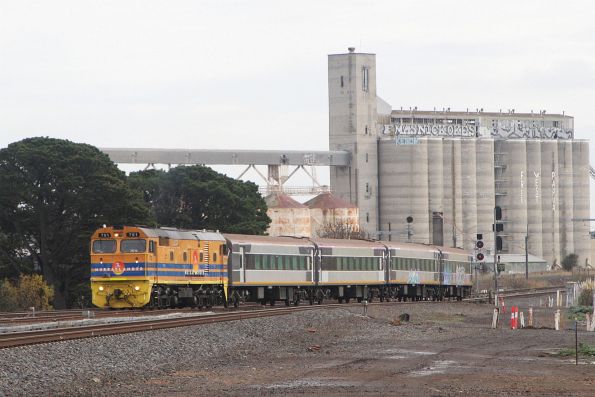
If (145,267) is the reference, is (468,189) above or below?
above

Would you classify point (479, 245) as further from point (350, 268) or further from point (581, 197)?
point (581, 197)

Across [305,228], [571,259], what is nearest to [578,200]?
[571,259]

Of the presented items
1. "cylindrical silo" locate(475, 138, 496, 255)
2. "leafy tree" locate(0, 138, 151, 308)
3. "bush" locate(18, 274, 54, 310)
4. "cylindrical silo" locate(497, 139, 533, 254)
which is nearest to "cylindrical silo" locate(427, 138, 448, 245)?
"cylindrical silo" locate(475, 138, 496, 255)

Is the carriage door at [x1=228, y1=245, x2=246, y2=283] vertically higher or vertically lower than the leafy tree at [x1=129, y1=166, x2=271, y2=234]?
lower

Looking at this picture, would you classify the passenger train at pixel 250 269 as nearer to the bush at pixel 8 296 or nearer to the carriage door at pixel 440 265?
the carriage door at pixel 440 265

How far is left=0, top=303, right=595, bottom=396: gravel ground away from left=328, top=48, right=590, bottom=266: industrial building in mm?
119790

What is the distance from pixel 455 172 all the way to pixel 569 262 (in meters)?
22.2

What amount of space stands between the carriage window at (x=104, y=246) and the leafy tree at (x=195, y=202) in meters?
55.8

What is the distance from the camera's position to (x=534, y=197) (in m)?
183

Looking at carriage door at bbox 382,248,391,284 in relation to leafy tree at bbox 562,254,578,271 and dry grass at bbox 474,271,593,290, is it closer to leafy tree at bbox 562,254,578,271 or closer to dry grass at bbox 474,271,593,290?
dry grass at bbox 474,271,593,290

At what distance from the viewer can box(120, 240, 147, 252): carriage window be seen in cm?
4828

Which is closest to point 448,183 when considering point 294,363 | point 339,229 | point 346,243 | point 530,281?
point 339,229

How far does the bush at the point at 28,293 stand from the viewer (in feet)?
217

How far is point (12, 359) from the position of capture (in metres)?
26.4
